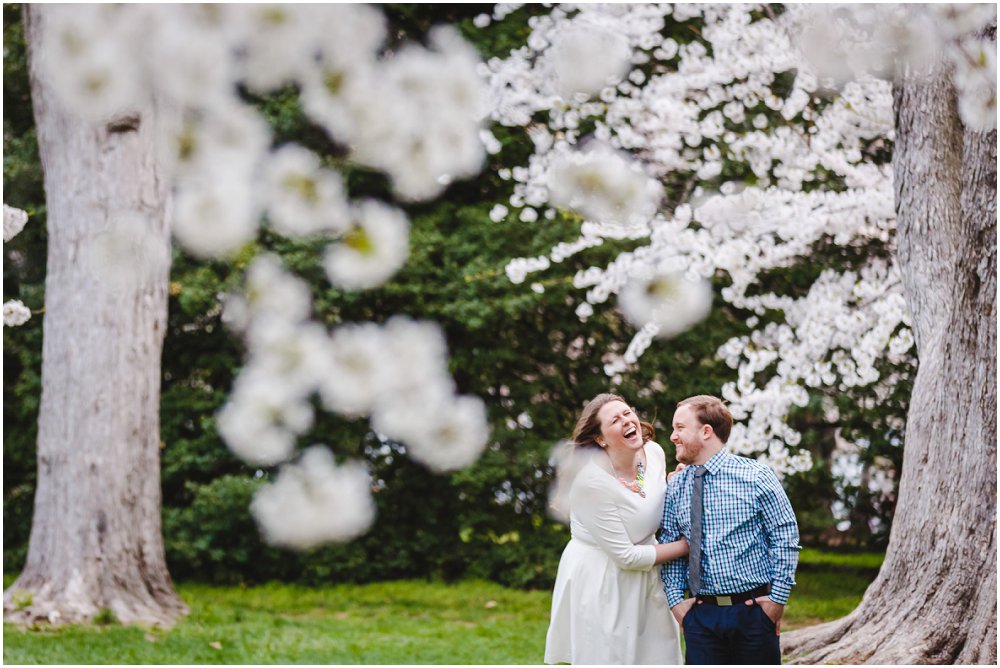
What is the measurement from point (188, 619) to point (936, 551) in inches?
150

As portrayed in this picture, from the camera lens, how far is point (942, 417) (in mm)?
3855

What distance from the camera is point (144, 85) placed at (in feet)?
17.3

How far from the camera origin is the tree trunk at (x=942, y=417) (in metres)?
3.64

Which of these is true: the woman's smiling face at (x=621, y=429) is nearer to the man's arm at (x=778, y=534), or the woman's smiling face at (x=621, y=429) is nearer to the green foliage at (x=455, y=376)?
the man's arm at (x=778, y=534)

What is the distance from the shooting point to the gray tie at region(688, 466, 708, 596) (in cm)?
256

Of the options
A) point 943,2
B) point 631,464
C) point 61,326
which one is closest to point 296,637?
point 61,326

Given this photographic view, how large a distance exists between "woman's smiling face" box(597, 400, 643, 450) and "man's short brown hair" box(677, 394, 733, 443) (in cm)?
13

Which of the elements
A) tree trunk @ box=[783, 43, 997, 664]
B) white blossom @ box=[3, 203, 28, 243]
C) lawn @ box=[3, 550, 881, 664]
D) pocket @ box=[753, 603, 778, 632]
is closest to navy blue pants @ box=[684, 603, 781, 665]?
pocket @ box=[753, 603, 778, 632]

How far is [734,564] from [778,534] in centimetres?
13

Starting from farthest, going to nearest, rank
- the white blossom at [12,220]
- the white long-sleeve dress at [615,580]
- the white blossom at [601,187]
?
the white blossom at [601,187], the white blossom at [12,220], the white long-sleeve dress at [615,580]

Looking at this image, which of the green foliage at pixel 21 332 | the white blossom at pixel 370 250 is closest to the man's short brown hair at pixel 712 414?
the white blossom at pixel 370 250

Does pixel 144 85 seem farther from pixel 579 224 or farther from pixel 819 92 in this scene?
pixel 819 92

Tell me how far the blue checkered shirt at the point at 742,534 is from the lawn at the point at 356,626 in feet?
7.85

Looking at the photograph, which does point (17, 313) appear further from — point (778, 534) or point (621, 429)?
point (778, 534)
